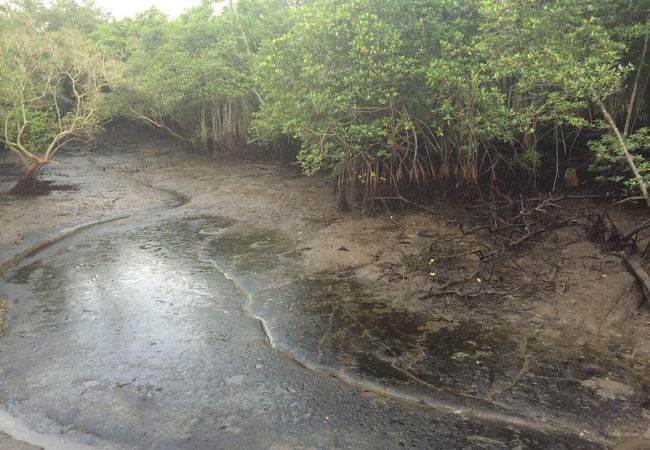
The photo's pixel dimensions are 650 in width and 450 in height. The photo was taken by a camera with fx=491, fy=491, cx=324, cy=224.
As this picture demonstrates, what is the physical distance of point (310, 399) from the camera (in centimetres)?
508

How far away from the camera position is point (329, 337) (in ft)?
21.0

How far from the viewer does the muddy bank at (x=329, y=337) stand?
4.73 metres

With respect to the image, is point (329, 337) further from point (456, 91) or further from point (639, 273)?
point (456, 91)

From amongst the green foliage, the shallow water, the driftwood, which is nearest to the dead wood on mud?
the driftwood

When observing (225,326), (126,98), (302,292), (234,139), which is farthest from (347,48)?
(126,98)

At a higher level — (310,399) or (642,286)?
(642,286)

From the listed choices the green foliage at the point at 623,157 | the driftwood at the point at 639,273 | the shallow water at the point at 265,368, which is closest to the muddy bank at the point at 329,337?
the shallow water at the point at 265,368

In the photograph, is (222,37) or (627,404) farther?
(222,37)

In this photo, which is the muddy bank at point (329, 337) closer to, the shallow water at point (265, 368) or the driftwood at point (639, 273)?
the shallow water at point (265, 368)

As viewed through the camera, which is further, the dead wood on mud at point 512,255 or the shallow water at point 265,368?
the dead wood on mud at point 512,255

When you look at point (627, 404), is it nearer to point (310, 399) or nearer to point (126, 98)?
point (310, 399)

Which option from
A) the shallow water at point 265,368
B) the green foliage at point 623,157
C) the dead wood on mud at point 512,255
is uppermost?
the green foliage at point 623,157

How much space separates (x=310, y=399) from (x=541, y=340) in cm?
292

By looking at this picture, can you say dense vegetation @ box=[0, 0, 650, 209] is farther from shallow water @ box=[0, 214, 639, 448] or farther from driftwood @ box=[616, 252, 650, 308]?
shallow water @ box=[0, 214, 639, 448]
